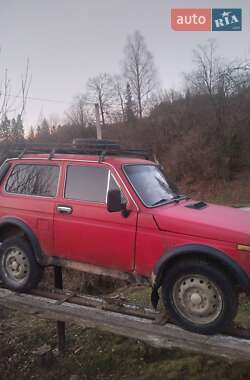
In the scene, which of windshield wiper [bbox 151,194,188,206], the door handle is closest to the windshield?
windshield wiper [bbox 151,194,188,206]

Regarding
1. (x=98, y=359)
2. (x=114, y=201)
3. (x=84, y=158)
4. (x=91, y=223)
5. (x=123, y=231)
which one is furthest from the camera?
(x=98, y=359)

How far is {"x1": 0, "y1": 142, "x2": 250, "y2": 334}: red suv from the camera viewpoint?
4211 mm

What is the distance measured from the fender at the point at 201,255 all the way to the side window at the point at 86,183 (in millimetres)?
1084

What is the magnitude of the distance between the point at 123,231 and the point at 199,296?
111 centimetres

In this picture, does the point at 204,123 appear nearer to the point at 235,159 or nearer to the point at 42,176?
the point at 235,159

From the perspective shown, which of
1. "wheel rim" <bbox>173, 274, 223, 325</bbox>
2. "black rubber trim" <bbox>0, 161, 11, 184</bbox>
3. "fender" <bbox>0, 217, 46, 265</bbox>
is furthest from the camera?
"black rubber trim" <bbox>0, 161, 11, 184</bbox>

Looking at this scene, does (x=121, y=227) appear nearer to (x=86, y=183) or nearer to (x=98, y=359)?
(x=86, y=183)

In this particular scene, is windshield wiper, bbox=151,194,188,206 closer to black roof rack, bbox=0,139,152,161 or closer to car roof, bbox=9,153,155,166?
car roof, bbox=9,153,155,166

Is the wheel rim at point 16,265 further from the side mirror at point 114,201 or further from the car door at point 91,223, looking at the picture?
the side mirror at point 114,201

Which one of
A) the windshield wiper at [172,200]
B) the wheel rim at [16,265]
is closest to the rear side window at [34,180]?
the wheel rim at [16,265]

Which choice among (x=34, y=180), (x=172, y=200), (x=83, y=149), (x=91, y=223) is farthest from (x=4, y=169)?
(x=172, y=200)

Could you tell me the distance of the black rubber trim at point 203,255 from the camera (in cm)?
402

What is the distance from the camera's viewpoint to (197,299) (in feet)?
14.0

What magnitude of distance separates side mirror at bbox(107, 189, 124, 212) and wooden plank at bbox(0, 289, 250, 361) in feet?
4.34
